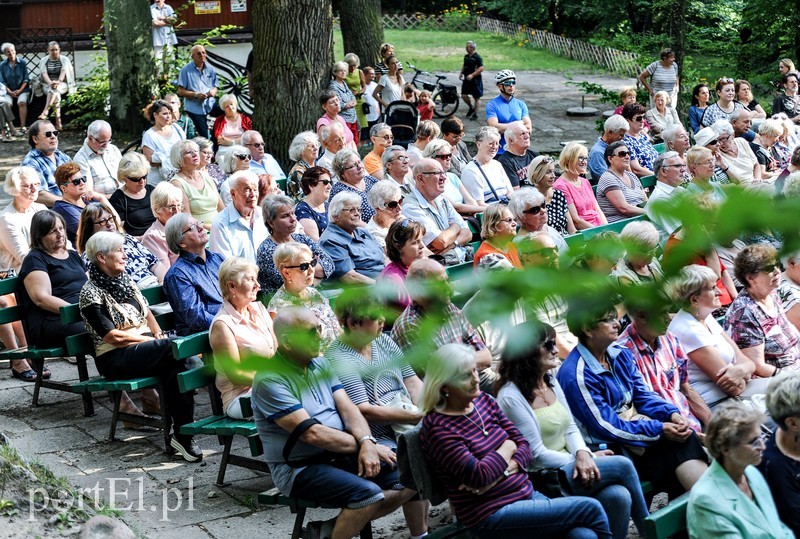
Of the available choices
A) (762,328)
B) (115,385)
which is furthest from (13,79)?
(762,328)

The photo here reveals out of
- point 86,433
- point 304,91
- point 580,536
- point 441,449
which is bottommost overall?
point 86,433

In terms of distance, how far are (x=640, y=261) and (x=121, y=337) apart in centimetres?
517

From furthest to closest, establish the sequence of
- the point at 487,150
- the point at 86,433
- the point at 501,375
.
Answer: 1. the point at 487,150
2. the point at 86,433
3. the point at 501,375

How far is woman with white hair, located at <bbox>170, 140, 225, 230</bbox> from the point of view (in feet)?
28.4

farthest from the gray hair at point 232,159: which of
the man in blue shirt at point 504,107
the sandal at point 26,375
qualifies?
the man in blue shirt at point 504,107

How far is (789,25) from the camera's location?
22328 millimetres

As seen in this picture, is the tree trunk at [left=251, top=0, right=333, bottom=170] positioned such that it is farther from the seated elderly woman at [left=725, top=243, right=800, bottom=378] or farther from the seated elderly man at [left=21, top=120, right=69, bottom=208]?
the seated elderly woman at [left=725, top=243, right=800, bottom=378]

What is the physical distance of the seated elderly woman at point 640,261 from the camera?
1.49 meters

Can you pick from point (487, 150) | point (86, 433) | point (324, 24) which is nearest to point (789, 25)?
point (324, 24)

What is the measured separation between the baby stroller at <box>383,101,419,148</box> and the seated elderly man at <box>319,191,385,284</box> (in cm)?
588

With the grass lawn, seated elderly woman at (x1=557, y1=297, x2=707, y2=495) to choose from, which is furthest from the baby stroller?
the grass lawn

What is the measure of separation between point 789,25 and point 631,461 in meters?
19.5

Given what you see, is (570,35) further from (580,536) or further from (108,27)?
(580,536)

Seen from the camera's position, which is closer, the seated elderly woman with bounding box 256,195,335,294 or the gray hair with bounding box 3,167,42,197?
the seated elderly woman with bounding box 256,195,335,294
